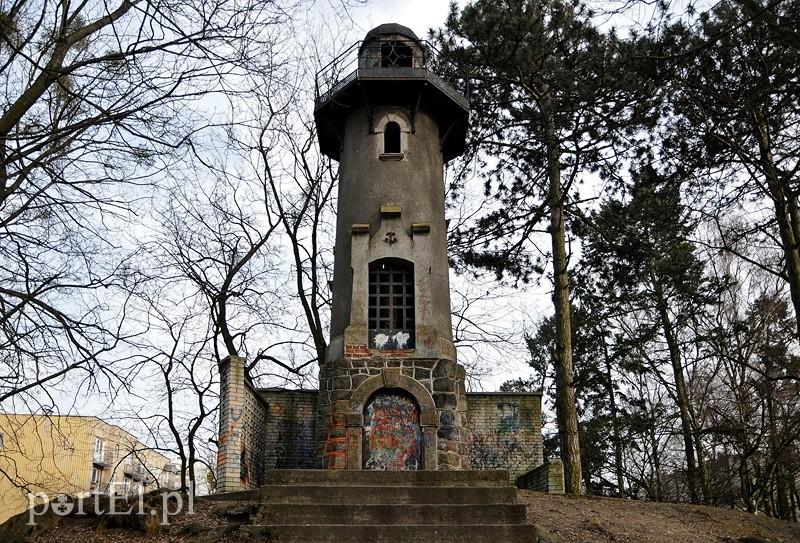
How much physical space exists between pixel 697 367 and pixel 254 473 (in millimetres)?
12269

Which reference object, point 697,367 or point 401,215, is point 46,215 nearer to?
point 401,215

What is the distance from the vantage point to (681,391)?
19.0m

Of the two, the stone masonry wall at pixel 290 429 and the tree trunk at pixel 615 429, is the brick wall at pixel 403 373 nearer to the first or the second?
the stone masonry wall at pixel 290 429

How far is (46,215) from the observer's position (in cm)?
703

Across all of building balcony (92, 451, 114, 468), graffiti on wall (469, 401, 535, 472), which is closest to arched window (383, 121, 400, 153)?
graffiti on wall (469, 401, 535, 472)

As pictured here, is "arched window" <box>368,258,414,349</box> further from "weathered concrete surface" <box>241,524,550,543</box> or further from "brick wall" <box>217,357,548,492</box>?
"weathered concrete surface" <box>241,524,550,543</box>

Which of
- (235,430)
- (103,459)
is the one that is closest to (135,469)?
(103,459)

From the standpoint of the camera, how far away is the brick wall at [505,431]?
51.3ft

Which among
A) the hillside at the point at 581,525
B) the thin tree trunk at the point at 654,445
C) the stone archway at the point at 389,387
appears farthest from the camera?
the thin tree trunk at the point at 654,445

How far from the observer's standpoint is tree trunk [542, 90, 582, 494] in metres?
13.8

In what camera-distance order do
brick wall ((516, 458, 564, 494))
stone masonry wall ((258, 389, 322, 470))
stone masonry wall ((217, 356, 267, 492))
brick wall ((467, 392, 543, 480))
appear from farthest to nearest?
1. brick wall ((467, 392, 543, 480))
2. stone masonry wall ((258, 389, 322, 470))
3. brick wall ((516, 458, 564, 494))
4. stone masonry wall ((217, 356, 267, 492))

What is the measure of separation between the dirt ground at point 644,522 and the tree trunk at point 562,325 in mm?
1391

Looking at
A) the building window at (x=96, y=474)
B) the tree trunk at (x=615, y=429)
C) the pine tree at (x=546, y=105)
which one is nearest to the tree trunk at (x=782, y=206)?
the pine tree at (x=546, y=105)

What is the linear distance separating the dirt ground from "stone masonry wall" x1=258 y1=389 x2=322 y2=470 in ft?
16.6
